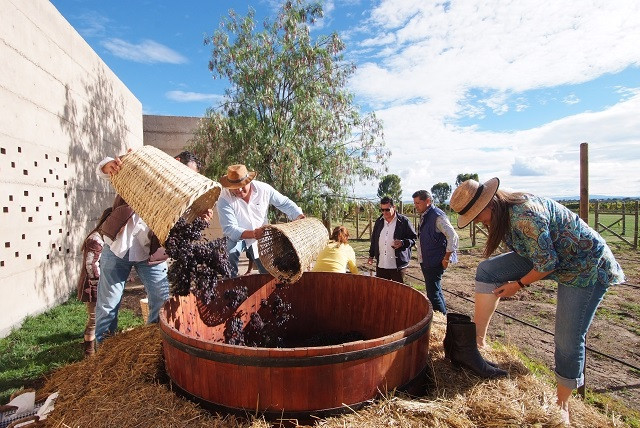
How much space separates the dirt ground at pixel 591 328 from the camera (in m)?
4.32

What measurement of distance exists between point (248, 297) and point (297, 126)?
6.86 m

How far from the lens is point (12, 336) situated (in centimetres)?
464

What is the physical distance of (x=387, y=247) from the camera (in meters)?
5.61

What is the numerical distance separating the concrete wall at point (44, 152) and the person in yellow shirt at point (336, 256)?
377cm

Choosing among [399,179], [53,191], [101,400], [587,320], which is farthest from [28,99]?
[399,179]

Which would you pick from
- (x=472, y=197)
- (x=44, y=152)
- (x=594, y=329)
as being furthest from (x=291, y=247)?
(x=594, y=329)

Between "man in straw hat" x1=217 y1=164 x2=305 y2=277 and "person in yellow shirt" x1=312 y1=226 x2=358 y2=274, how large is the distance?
1.05 metres

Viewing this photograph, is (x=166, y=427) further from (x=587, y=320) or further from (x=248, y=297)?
(x=587, y=320)

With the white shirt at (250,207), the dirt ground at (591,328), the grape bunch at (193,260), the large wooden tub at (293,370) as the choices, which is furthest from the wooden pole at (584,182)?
the grape bunch at (193,260)

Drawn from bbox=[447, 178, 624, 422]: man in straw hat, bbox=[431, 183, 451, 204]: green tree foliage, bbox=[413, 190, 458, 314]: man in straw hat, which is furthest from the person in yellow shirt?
bbox=[431, 183, 451, 204]: green tree foliage

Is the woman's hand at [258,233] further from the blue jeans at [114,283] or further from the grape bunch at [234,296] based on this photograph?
the blue jeans at [114,283]

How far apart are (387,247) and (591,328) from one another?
3.49m

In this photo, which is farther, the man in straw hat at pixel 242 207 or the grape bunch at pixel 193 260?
the man in straw hat at pixel 242 207

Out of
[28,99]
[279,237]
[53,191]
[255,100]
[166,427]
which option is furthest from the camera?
[255,100]
